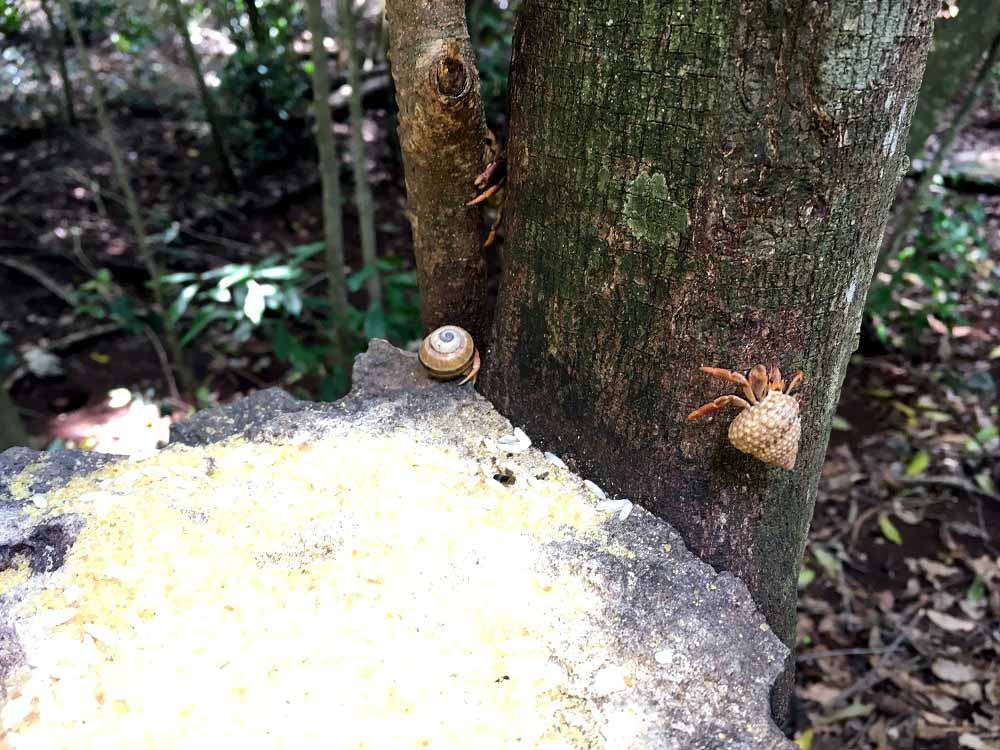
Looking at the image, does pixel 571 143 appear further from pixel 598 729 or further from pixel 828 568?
pixel 828 568

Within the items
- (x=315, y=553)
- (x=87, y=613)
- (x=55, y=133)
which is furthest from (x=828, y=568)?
(x=55, y=133)

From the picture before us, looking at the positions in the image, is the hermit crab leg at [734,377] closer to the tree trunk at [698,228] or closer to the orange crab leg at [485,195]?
the tree trunk at [698,228]

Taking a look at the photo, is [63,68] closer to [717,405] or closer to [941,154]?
[941,154]

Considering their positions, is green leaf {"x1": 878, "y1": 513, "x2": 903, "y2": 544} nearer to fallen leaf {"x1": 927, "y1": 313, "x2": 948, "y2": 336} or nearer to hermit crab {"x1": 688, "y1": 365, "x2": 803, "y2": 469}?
fallen leaf {"x1": 927, "y1": 313, "x2": 948, "y2": 336}

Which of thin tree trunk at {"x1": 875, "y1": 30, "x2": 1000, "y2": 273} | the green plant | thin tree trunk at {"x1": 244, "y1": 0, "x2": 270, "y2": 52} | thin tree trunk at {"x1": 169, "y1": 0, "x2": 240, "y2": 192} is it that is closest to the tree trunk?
thin tree trunk at {"x1": 875, "y1": 30, "x2": 1000, "y2": 273}

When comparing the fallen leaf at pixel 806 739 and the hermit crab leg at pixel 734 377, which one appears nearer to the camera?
the hermit crab leg at pixel 734 377

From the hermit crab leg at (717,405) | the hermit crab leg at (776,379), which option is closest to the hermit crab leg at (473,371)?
the hermit crab leg at (717,405)

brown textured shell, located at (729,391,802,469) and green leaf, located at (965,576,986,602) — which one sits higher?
brown textured shell, located at (729,391,802,469)
